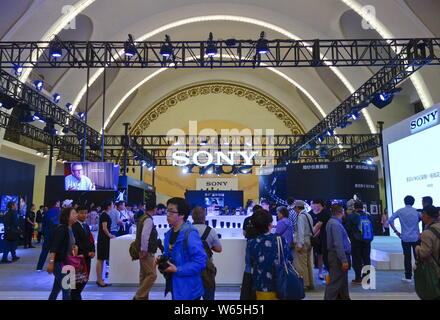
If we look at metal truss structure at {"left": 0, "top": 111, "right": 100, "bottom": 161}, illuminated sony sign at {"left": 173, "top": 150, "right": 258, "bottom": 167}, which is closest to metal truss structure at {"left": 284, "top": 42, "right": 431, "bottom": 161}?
illuminated sony sign at {"left": 173, "top": 150, "right": 258, "bottom": 167}

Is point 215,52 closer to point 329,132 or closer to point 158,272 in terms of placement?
point 158,272

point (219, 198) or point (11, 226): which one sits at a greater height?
point (219, 198)

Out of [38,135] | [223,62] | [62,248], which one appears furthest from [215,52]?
[38,135]

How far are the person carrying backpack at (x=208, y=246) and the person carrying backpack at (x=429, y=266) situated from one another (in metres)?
1.84

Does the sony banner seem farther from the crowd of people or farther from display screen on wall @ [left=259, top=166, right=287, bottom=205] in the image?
the crowd of people

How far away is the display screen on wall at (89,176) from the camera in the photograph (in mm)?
10711

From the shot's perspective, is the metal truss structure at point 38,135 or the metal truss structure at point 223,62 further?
Answer: the metal truss structure at point 38,135

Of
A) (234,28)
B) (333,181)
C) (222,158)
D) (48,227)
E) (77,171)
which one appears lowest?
(48,227)

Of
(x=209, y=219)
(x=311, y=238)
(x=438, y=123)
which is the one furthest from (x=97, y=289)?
(x=438, y=123)

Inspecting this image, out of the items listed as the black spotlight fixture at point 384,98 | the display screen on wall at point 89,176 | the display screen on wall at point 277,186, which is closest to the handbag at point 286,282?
the display screen on wall at point 89,176

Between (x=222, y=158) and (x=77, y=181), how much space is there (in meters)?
12.9

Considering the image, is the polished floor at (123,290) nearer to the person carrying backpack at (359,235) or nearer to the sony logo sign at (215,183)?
the person carrying backpack at (359,235)

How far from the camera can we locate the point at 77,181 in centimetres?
1072
